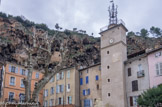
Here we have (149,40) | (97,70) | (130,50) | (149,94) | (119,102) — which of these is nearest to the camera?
(149,94)

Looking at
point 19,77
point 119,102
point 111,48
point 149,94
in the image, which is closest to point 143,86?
point 119,102

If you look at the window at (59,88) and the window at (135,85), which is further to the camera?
the window at (59,88)

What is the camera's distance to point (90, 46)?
2744 inches

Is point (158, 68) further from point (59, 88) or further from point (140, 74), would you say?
point (59, 88)

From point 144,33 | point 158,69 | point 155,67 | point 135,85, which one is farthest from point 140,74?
point 144,33

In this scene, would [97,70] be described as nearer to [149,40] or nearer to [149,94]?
[149,94]

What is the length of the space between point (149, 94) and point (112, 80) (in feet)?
37.2

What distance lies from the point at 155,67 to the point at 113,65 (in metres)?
7.89

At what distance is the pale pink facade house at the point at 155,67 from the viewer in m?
32.2

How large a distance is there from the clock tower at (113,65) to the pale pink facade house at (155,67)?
16.5 ft

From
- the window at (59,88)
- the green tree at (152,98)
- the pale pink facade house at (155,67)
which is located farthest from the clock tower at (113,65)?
the window at (59,88)

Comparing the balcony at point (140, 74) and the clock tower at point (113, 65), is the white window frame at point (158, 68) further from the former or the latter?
the clock tower at point (113, 65)

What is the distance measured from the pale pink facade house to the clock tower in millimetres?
5036

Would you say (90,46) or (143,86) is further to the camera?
(90,46)
